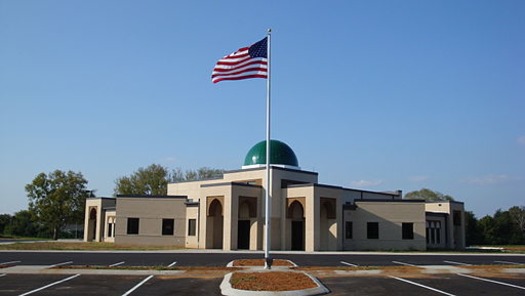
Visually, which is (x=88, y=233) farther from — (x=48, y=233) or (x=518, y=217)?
(x=518, y=217)

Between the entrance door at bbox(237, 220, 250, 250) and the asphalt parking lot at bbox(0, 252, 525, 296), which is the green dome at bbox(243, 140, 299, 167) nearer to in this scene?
the entrance door at bbox(237, 220, 250, 250)

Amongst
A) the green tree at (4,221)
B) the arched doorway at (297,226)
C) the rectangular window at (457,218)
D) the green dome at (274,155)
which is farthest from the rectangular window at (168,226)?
the green tree at (4,221)

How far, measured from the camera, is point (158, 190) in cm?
7688

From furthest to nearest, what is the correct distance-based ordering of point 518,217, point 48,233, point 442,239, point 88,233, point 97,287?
1. point 518,217
2. point 48,233
3. point 88,233
4. point 442,239
5. point 97,287

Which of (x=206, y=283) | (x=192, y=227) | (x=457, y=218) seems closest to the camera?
(x=206, y=283)

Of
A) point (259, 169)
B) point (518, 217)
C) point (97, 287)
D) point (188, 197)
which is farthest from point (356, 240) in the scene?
point (518, 217)

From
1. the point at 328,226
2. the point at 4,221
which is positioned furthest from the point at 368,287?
the point at 4,221

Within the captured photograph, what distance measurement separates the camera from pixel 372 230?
45.5m

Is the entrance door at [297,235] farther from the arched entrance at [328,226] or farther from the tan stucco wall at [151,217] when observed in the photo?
the tan stucco wall at [151,217]

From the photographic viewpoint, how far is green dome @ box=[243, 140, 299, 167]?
1858 inches

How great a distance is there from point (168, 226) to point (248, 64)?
2888 cm

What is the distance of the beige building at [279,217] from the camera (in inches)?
1661

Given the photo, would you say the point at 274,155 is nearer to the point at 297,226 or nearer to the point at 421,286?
the point at 297,226

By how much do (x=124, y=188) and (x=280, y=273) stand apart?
6098 centimetres
